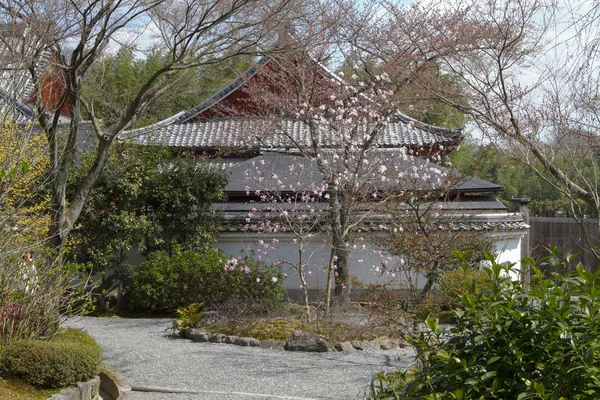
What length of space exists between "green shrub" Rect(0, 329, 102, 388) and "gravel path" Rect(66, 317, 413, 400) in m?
1.00

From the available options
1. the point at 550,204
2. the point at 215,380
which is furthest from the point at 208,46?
the point at 550,204

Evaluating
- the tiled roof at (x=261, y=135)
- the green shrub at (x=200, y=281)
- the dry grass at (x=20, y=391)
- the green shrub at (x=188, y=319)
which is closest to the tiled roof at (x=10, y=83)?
the dry grass at (x=20, y=391)

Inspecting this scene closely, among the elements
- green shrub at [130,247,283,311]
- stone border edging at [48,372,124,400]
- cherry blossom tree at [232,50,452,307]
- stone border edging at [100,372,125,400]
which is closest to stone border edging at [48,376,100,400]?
stone border edging at [48,372,124,400]

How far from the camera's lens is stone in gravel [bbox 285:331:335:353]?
8677mm

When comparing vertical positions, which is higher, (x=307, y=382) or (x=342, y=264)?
(x=342, y=264)

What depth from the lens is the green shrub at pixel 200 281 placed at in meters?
11.6

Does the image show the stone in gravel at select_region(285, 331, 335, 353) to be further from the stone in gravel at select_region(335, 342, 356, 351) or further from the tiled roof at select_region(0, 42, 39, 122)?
the tiled roof at select_region(0, 42, 39, 122)

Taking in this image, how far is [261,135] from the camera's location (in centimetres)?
1367

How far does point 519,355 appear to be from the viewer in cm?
339

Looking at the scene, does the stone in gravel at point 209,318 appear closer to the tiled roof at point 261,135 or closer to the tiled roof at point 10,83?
the tiled roof at point 261,135

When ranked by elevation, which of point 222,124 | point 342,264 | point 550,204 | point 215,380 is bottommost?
point 215,380

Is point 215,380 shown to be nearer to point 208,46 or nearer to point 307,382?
point 307,382

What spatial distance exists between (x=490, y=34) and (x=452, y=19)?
6.16ft

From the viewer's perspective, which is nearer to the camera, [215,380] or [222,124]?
[215,380]
